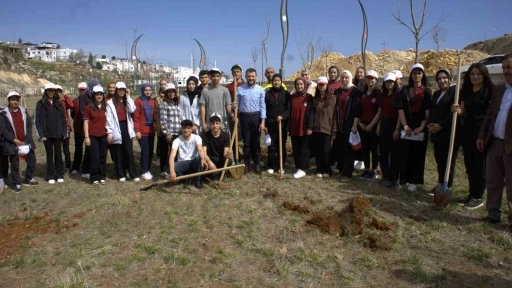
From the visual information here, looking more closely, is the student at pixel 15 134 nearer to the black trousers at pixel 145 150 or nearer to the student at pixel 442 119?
the black trousers at pixel 145 150

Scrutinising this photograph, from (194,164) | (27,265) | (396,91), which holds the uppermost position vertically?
(396,91)

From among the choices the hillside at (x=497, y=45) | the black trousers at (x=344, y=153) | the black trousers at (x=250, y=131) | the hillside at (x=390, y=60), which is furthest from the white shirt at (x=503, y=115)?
the hillside at (x=497, y=45)

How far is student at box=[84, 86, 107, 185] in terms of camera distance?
595 cm

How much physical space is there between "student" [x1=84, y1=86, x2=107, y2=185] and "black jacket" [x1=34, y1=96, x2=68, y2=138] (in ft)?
1.87

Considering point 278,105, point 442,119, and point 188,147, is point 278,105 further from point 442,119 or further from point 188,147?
point 442,119

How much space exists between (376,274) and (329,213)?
1.45 metres

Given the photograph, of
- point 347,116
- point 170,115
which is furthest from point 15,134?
point 347,116

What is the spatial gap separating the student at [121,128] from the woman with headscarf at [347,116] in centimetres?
350

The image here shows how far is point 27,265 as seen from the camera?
3.54 metres

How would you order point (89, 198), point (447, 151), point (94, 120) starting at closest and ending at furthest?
point (447, 151), point (89, 198), point (94, 120)

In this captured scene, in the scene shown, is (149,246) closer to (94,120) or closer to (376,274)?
(376,274)

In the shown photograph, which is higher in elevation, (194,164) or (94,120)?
(94,120)

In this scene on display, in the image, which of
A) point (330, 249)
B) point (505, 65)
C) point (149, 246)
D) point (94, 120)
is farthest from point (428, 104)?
point (94, 120)

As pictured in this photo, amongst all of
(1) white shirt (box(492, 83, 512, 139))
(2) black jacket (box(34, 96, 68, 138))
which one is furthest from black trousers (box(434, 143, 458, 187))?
(2) black jacket (box(34, 96, 68, 138))
